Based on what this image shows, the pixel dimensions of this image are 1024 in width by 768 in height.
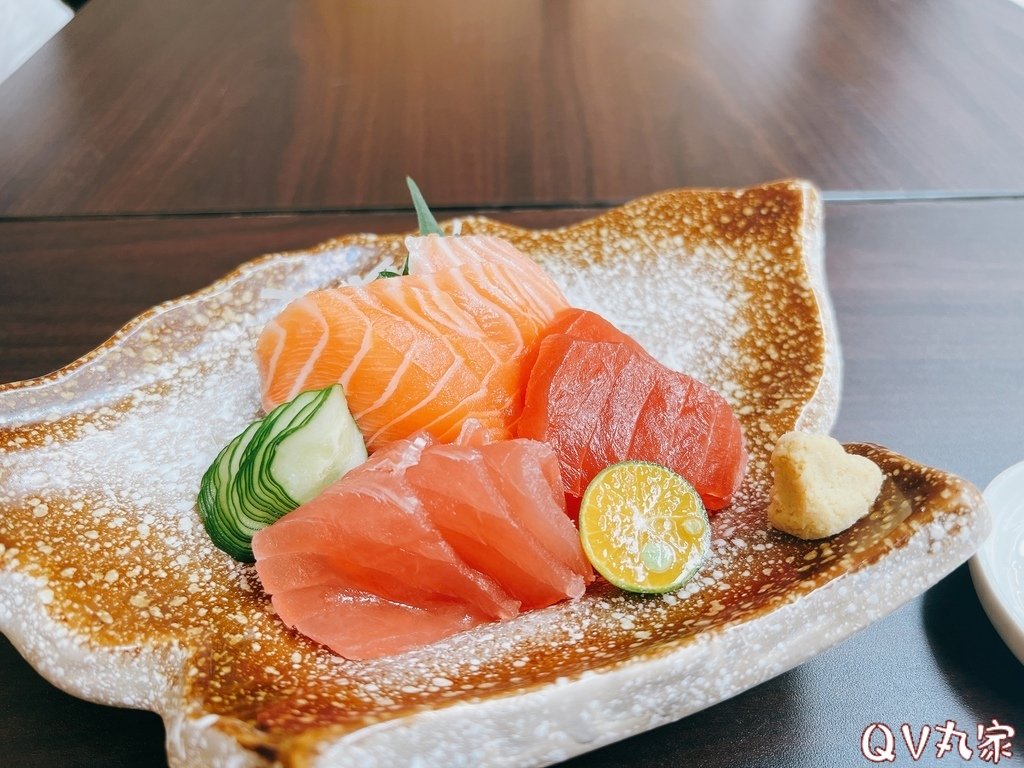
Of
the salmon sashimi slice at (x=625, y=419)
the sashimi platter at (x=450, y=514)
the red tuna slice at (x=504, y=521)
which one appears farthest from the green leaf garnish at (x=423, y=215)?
the red tuna slice at (x=504, y=521)

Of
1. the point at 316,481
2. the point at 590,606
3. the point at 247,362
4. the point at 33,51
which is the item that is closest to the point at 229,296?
the point at 247,362

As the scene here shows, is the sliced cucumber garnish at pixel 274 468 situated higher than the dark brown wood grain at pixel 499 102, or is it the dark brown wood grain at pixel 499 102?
the dark brown wood grain at pixel 499 102

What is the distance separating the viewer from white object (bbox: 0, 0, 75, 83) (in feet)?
12.9

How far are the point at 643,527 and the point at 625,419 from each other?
0.27 meters

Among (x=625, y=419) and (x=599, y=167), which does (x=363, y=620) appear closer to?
(x=625, y=419)

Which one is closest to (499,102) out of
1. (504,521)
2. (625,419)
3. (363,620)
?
(625,419)

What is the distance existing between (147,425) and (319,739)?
108cm

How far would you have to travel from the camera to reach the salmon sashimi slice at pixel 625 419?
5.42 feet

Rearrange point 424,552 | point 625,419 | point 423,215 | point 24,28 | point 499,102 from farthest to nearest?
point 24,28 < point 499,102 < point 423,215 < point 625,419 < point 424,552

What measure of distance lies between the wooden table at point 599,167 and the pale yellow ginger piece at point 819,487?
0.89ft

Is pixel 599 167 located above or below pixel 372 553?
above

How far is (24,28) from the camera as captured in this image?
4031 millimetres

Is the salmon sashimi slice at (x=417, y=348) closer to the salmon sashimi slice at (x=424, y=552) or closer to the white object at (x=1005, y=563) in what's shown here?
the salmon sashimi slice at (x=424, y=552)

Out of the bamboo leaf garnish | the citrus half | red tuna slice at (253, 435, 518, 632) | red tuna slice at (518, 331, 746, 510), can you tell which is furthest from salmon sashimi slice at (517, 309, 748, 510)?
the bamboo leaf garnish
